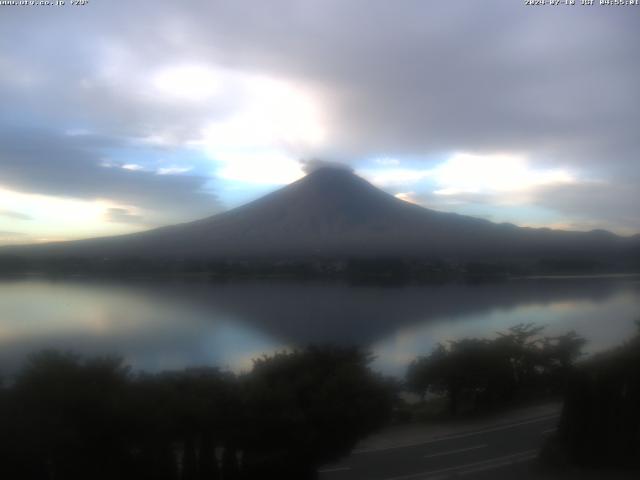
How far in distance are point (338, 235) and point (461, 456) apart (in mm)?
3889

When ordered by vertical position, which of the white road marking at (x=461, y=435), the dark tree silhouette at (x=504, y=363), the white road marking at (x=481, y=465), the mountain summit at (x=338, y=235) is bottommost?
the white road marking at (x=481, y=465)

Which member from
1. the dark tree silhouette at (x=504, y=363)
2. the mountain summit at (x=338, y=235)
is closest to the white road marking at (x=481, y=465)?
the dark tree silhouette at (x=504, y=363)

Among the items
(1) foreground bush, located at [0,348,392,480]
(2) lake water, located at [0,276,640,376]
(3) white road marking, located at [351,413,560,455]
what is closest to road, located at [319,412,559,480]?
(3) white road marking, located at [351,413,560,455]

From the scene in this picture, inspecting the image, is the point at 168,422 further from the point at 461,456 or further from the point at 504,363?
the point at 504,363

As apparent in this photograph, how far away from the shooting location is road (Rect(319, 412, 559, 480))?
19.6 feet

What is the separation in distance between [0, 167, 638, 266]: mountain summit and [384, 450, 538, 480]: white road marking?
306 centimetres

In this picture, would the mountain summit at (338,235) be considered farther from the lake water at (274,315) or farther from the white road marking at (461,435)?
the white road marking at (461,435)

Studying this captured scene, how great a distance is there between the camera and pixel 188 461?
5.55 m

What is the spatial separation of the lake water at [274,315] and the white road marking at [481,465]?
4.57 ft

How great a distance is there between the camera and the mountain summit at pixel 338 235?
801 cm

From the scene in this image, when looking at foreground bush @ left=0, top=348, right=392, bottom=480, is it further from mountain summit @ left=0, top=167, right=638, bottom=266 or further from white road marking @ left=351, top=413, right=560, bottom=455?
mountain summit @ left=0, top=167, right=638, bottom=266

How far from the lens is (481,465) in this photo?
6.02 metres

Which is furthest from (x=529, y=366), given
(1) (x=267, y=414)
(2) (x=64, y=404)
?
(2) (x=64, y=404)

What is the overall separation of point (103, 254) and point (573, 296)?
6576 millimetres
